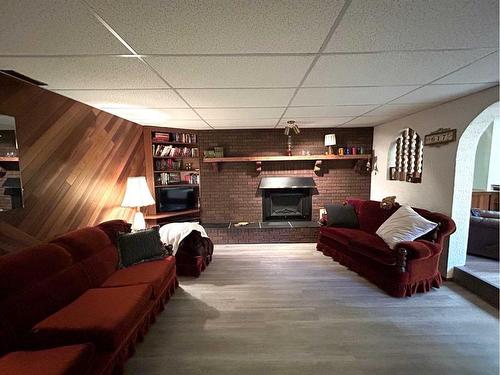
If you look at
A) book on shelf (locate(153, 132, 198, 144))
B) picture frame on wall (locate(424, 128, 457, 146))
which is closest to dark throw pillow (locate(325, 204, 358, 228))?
picture frame on wall (locate(424, 128, 457, 146))

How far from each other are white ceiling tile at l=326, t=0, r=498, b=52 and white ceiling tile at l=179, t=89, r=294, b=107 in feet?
3.14

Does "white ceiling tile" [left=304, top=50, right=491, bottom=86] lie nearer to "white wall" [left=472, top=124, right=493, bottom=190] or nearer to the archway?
the archway

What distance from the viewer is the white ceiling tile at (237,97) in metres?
2.25

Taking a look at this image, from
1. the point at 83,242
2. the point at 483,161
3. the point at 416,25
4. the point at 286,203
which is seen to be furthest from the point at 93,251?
the point at 483,161

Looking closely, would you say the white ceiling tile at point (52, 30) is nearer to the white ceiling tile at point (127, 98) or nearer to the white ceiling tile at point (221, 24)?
the white ceiling tile at point (221, 24)

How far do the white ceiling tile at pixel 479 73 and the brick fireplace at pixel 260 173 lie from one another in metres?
2.71

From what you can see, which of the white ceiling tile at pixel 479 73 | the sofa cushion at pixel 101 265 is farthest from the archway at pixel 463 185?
the sofa cushion at pixel 101 265

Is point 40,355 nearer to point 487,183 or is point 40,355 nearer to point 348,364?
point 348,364

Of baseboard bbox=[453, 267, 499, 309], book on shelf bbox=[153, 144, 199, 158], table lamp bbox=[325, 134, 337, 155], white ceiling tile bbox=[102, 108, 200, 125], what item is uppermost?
white ceiling tile bbox=[102, 108, 200, 125]

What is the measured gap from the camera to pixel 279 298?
8.63 feet

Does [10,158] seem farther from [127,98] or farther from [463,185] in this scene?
[463,185]

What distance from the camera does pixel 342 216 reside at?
155 inches

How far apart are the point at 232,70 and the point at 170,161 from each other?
305 centimetres

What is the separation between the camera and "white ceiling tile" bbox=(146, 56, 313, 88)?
1562 millimetres
